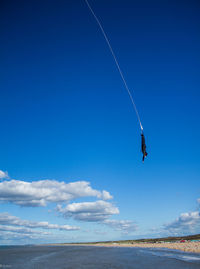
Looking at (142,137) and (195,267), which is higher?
(142,137)

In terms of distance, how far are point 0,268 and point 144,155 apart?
25.2 meters

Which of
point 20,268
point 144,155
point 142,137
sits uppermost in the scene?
point 142,137

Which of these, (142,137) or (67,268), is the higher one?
(142,137)

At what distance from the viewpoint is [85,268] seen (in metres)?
24.3

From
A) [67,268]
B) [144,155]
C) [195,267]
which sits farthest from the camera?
[67,268]

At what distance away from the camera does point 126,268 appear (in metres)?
23.6

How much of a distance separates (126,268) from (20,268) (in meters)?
13.9

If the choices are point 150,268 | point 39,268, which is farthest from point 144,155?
point 39,268

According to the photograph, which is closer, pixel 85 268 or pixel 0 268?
pixel 85 268

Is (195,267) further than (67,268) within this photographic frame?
No

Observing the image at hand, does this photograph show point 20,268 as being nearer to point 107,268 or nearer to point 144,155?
point 107,268

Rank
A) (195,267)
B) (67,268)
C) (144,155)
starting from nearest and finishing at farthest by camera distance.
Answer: (144,155), (195,267), (67,268)

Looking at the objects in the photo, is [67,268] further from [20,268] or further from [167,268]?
[167,268]

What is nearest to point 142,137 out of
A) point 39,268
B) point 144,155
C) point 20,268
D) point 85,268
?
point 144,155
